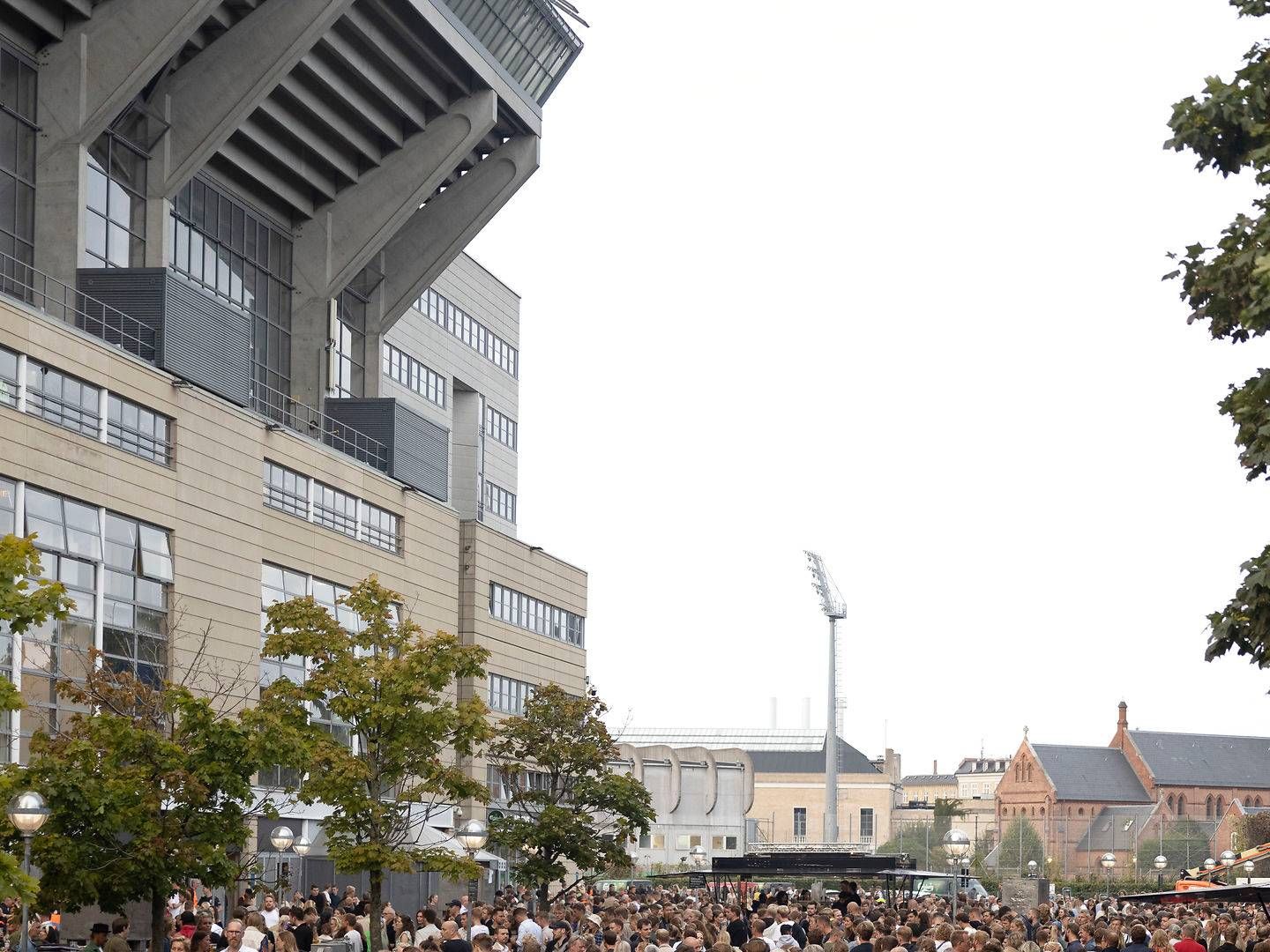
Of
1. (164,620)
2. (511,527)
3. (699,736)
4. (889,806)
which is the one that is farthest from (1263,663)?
(699,736)

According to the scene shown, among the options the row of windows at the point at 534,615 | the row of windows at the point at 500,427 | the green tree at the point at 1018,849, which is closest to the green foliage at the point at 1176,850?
the green tree at the point at 1018,849

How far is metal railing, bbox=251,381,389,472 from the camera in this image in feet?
180

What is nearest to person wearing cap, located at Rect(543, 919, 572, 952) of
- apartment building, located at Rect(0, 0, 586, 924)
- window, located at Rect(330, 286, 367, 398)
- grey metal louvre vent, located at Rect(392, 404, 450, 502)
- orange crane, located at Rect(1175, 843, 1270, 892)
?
orange crane, located at Rect(1175, 843, 1270, 892)

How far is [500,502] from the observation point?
77.6 m

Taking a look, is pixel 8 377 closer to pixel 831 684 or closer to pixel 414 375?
pixel 414 375

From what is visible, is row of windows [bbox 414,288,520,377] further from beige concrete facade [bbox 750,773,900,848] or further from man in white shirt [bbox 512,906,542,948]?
beige concrete facade [bbox 750,773,900,848]

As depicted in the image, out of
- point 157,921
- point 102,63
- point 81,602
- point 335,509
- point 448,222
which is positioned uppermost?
point 448,222

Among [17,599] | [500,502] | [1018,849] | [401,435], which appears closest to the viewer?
[17,599]

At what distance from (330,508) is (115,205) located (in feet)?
39.0

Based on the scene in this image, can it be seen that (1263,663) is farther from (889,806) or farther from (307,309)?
(889,806)

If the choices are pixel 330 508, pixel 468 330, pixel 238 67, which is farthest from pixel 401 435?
pixel 468 330

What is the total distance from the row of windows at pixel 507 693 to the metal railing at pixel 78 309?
85.1 feet

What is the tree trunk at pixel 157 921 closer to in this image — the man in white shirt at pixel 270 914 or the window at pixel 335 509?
the man in white shirt at pixel 270 914

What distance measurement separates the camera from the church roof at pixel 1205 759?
6486 inches
